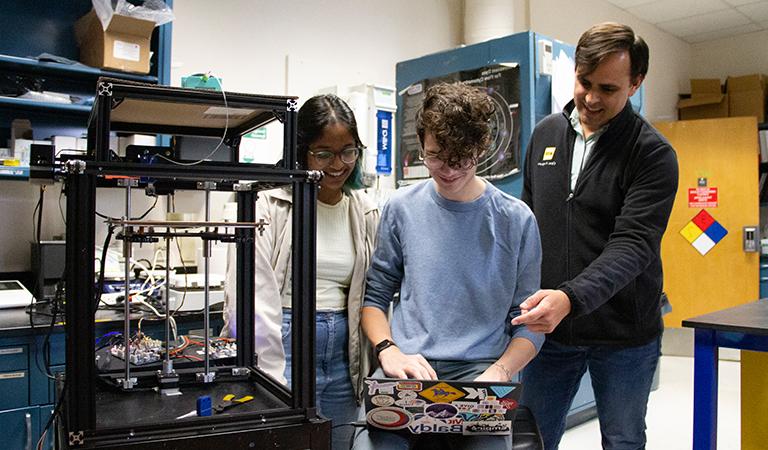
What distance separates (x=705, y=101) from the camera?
5648mm

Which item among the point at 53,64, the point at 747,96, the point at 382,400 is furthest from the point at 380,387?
the point at 747,96

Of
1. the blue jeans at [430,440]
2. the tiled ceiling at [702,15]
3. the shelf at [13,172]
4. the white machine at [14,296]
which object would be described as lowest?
the blue jeans at [430,440]

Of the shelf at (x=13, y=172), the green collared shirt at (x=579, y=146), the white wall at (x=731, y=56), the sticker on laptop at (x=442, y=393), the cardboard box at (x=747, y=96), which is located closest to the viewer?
the sticker on laptop at (x=442, y=393)

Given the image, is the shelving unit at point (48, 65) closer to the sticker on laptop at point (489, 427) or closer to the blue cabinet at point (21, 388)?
the blue cabinet at point (21, 388)

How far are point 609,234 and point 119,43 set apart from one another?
2.10 metres

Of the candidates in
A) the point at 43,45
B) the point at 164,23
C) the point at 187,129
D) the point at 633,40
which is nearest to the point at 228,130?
the point at 187,129

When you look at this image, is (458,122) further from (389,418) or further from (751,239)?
(751,239)

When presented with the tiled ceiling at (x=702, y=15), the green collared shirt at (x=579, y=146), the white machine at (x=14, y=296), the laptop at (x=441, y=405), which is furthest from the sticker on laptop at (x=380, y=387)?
the tiled ceiling at (x=702, y=15)

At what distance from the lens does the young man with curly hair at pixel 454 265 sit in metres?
1.34

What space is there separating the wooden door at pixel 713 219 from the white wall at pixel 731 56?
116 cm

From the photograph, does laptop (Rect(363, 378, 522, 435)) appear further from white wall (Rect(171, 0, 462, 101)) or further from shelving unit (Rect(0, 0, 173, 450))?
white wall (Rect(171, 0, 462, 101))

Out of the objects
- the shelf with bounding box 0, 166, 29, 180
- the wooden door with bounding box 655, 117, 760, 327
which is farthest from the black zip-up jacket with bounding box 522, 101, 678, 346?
the wooden door with bounding box 655, 117, 760, 327

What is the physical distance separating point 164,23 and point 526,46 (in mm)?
1667

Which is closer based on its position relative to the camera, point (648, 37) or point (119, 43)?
point (119, 43)
